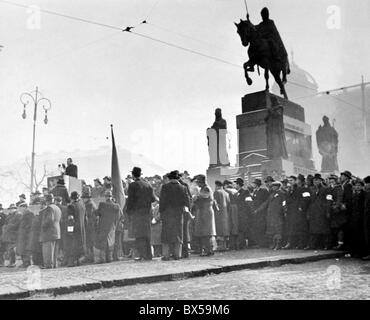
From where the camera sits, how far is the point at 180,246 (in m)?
10.7

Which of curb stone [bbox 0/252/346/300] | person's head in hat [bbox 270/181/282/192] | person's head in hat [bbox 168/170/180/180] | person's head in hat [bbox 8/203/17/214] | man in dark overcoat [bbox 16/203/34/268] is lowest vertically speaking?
curb stone [bbox 0/252/346/300]

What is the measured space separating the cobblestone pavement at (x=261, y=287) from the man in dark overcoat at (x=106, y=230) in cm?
468

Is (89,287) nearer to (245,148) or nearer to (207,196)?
(207,196)

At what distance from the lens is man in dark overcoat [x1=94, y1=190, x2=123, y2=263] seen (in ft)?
38.8

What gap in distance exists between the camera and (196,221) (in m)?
11.7

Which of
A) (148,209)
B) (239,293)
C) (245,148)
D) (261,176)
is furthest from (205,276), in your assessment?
(245,148)

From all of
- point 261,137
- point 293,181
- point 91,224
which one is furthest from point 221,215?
point 261,137

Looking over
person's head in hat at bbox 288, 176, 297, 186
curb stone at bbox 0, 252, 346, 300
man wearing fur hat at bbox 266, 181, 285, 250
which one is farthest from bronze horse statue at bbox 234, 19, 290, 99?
curb stone at bbox 0, 252, 346, 300

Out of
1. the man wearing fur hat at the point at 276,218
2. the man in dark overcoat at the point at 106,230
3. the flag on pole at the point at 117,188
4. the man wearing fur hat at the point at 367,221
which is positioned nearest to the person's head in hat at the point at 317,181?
the man wearing fur hat at the point at 276,218

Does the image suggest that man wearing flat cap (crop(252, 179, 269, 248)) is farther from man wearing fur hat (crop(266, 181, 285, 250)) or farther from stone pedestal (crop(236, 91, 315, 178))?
stone pedestal (crop(236, 91, 315, 178))

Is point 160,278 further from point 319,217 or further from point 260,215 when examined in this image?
point 260,215

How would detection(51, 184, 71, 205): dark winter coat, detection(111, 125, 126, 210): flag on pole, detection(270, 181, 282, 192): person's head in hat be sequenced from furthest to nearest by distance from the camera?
detection(111, 125, 126, 210): flag on pole
detection(51, 184, 71, 205): dark winter coat
detection(270, 181, 282, 192): person's head in hat

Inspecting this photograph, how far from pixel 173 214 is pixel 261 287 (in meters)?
4.51

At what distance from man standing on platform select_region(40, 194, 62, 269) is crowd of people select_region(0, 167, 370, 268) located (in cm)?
2
